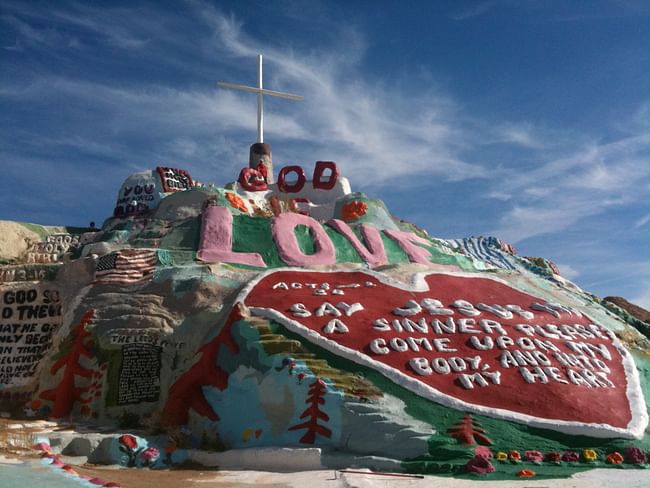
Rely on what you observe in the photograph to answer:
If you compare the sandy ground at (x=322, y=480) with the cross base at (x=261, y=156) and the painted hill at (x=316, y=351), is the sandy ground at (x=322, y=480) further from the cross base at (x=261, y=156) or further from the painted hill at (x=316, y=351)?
the cross base at (x=261, y=156)

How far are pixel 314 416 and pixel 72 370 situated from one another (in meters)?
5.05

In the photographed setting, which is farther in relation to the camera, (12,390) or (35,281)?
(35,281)

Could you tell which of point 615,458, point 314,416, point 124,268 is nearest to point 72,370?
point 124,268

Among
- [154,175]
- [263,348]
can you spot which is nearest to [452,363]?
[263,348]

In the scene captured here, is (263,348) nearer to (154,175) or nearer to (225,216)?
(225,216)

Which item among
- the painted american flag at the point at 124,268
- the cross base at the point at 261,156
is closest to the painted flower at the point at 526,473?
the painted american flag at the point at 124,268

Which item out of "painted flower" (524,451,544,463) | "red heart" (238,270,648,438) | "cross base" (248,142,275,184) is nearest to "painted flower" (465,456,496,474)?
"painted flower" (524,451,544,463)

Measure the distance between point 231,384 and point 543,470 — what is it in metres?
4.63

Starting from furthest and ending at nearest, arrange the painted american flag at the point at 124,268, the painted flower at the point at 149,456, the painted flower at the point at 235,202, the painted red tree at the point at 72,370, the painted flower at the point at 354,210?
the painted flower at the point at 354,210 < the painted flower at the point at 235,202 < the painted american flag at the point at 124,268 < the painted red tree at the point at 72,370 < the painted flower at the point at 149,456

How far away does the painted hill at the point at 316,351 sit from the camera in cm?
898

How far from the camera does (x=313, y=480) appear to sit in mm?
7961

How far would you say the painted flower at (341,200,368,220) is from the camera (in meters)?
17.0

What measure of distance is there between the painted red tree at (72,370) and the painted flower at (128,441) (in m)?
2.60

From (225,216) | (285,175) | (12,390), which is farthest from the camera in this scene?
(285,175)
